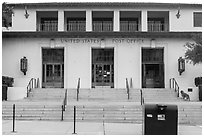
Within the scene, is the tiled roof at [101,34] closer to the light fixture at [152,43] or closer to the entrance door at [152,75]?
the light fixture at [152,43]

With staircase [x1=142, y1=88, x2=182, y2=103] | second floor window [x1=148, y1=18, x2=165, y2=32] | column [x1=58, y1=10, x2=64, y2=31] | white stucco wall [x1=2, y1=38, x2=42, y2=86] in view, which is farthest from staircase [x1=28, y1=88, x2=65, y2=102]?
second floor window [x1=148, y1=18, x2=165, y2=32]

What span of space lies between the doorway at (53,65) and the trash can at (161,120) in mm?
21479

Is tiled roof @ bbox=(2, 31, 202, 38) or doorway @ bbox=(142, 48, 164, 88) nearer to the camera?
tiled roof @ bbox=(2, 31, 202, 38)

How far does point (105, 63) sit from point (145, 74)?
3803 millimetres

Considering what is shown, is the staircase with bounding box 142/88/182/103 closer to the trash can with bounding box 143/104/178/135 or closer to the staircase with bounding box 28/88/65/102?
Answer: the staircase with bounding box 28/88/65/102

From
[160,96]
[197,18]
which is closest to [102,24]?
[197,18]

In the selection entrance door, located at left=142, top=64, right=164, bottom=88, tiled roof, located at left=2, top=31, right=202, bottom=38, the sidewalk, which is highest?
tiled roof, located at left=2, top=31, right=202, bottom=38

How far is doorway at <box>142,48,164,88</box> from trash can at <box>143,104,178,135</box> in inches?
821

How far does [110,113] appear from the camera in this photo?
1775 cm

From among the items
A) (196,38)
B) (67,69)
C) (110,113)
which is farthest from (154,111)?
(67,69)

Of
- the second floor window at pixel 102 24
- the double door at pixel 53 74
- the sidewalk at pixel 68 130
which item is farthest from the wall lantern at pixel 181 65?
the sidewalk at pixel 68 130

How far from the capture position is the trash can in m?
11.5

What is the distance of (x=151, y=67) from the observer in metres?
32.8

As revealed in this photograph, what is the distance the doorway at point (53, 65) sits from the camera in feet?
106
